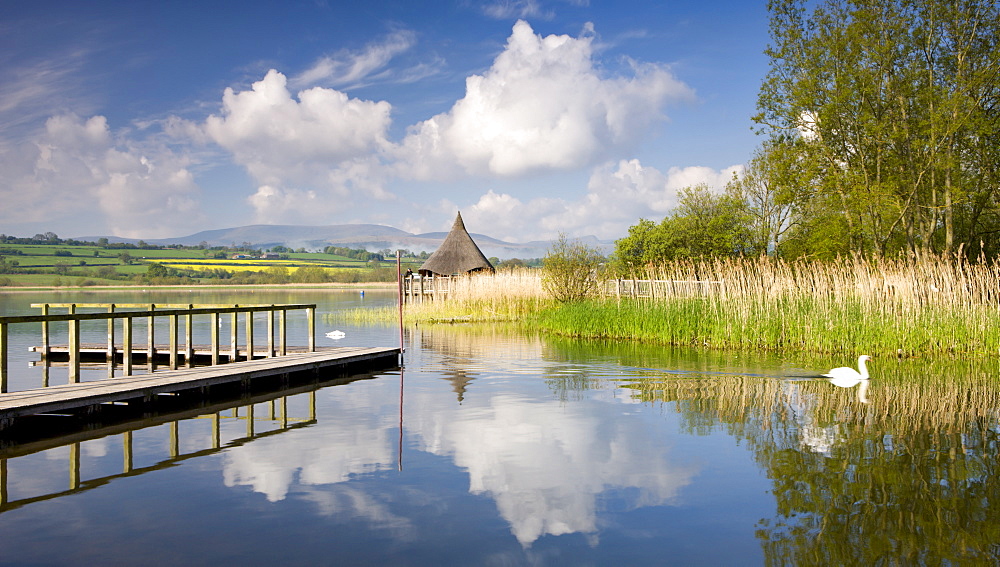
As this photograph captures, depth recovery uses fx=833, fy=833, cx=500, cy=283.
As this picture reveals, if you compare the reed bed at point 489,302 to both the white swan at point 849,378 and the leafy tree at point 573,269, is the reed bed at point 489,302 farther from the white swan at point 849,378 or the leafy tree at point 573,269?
the white swan at point 849,378

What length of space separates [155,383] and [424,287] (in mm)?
29016

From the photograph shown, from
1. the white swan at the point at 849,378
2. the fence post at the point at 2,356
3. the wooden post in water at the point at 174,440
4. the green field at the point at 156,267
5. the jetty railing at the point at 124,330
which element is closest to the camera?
the wooden post in water at the point at 174,440

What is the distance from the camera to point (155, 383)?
441 inches

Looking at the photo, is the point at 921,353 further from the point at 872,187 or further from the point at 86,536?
the point at 86,536

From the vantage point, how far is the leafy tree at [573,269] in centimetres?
2709

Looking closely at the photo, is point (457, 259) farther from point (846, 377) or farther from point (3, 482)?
point (3, 482)

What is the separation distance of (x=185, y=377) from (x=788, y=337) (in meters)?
12.1

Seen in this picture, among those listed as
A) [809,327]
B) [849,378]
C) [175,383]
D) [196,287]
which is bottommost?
[849,378]

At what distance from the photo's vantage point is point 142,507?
21.4 ft

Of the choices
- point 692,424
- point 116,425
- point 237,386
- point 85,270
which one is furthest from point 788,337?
point 85,270

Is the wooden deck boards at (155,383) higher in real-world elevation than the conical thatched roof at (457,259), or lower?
lower

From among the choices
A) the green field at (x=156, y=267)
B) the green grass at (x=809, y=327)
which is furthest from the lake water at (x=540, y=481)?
the green field at (x=156, y=267)

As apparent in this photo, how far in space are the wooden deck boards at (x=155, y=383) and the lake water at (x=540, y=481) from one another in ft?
2.48

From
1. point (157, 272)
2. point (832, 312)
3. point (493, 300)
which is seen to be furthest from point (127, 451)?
point (157, 272)
